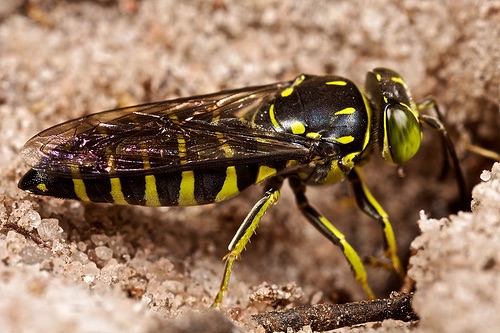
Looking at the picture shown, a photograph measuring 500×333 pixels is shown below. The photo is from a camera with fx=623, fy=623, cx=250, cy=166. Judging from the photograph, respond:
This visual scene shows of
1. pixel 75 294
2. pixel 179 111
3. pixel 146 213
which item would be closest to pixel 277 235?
pixel 146 213

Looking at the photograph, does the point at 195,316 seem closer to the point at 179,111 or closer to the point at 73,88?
the point at 179,111

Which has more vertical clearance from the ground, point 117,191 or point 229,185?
point 229,185

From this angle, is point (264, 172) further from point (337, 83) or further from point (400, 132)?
point (400, 132)

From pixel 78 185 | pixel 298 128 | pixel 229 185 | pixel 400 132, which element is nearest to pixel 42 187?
pixel 78 185

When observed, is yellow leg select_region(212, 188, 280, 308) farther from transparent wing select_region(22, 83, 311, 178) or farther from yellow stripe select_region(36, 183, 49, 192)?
yellow stripe select_region(36, 183, 49, 192)

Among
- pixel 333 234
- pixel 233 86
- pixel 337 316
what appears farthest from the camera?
pixel 233 86

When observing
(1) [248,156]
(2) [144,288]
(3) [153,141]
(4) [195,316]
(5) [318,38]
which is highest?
(5) [318,38]

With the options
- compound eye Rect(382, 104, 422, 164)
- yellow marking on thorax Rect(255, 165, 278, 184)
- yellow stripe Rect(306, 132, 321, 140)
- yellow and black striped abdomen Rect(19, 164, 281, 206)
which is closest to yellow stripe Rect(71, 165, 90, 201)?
yellow and black striped abdomen Rect(19, 164, 281, 206)
